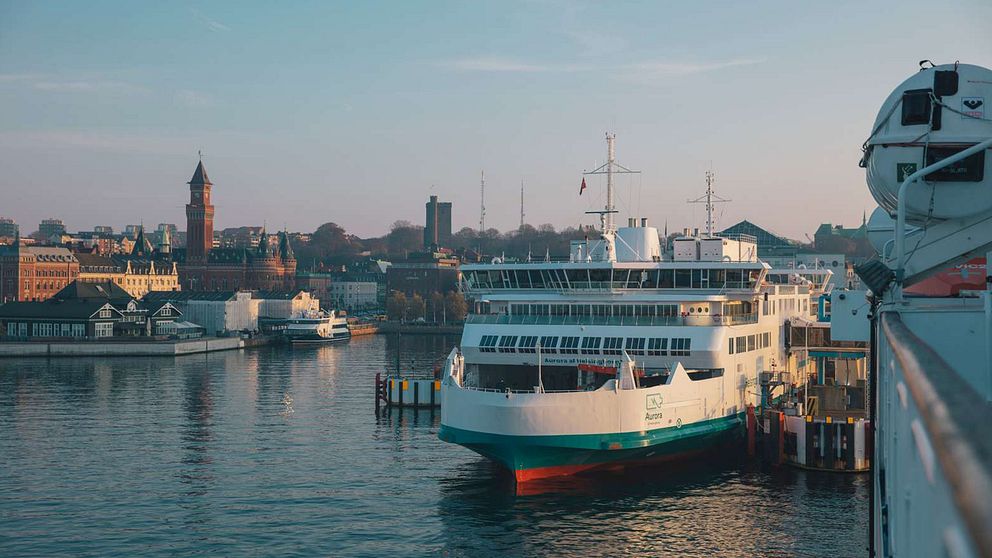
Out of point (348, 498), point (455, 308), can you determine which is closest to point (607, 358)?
point (348, 498)

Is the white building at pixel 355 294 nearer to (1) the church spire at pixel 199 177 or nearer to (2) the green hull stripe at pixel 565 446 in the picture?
(1) the church spire at pixel 199 177

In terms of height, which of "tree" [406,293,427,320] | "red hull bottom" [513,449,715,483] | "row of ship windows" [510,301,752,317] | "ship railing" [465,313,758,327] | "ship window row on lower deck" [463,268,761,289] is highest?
"ship window row on lower deck" [463,268,761,289]

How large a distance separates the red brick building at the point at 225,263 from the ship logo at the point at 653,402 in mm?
135444

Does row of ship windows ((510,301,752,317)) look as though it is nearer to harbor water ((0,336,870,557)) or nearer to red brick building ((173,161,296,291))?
harbor water ((0,336,870,557))

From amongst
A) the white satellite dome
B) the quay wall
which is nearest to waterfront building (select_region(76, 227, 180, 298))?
the quay wall

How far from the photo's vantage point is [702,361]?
106 feet

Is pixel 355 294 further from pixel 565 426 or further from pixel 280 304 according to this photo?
pixel 565 426

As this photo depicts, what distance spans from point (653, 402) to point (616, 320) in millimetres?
5551

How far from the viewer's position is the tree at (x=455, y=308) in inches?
5187

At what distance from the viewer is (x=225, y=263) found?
16225 centimetres

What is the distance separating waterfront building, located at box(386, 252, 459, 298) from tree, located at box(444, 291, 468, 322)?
55.0 ft

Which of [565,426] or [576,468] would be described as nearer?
[565,426]

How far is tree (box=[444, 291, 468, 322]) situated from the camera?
131750mm

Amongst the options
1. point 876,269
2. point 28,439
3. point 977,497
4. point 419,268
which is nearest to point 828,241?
point 419,268
